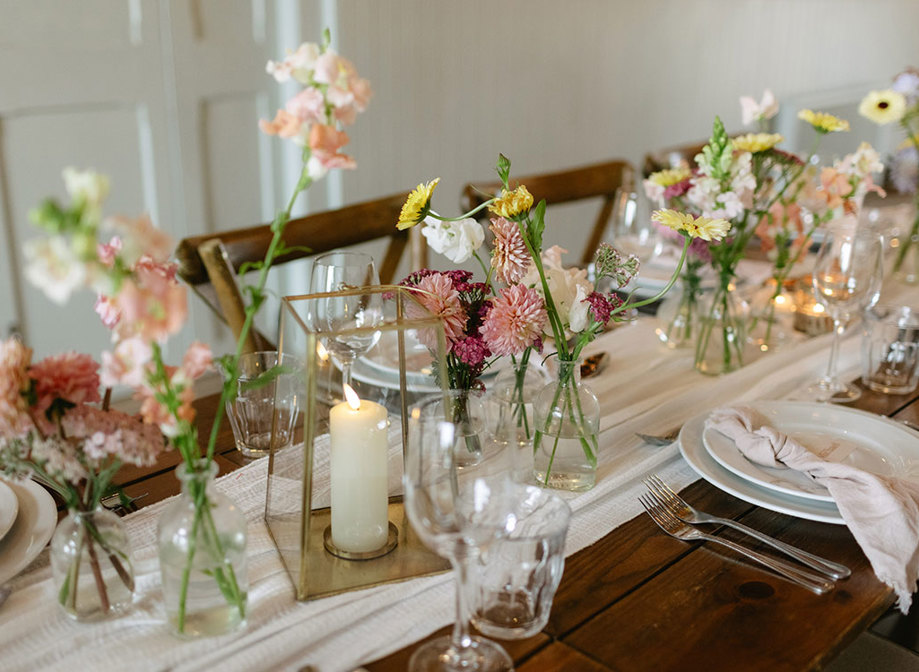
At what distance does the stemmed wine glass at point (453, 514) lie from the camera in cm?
72

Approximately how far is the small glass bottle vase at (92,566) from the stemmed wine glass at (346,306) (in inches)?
8.9

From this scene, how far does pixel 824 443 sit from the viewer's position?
3.70 ft

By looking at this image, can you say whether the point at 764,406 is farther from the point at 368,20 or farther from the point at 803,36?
the point at 803,36

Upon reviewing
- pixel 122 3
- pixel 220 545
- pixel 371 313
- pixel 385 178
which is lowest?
pixel 385 178

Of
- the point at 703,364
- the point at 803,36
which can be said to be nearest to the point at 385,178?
the point at 703,364

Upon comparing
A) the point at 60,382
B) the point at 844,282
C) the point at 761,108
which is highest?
the point at 761,108

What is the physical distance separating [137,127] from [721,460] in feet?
6.64

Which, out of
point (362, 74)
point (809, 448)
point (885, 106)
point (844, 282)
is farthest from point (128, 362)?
point (362, 74)

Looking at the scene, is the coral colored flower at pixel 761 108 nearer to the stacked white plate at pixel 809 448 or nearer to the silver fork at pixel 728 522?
the stacked white plate at pixel 809 448

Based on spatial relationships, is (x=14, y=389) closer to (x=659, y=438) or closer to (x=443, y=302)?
(x=443, y=302)

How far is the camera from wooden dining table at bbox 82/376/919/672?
768 millimetres

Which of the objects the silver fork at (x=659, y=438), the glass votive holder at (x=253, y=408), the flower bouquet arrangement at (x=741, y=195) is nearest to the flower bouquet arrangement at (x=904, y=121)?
the flower bouquet arrangement at (x=741, y=195)

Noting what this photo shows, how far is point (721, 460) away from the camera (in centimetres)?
104

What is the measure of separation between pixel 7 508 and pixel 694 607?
642 mm
